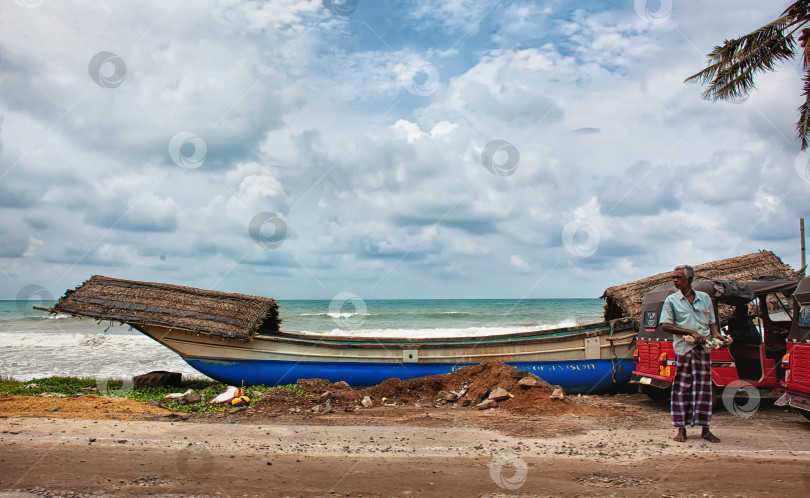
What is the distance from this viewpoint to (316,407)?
988 cm

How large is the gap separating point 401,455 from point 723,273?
8719mm

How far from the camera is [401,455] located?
6289 millimetres

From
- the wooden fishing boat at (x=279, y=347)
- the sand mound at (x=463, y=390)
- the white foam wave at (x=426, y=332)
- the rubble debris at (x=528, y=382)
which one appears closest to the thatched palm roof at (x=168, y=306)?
the wooden fishing boat at (x=279, y=347)

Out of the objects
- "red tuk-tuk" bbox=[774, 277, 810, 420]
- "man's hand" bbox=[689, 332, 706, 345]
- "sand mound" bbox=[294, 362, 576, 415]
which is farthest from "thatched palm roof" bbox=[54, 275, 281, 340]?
"red tuk-tuk" bbox=[774, 277, 810, 420]

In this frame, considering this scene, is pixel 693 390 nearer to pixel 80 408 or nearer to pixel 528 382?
pixel 528 382

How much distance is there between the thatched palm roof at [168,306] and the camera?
12.2 meters

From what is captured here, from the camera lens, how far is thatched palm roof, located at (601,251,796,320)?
11.1 meters

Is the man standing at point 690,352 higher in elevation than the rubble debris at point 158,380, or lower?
higher

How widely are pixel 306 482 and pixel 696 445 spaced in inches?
190

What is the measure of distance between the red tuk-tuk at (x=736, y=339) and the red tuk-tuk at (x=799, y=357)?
911 millimetres

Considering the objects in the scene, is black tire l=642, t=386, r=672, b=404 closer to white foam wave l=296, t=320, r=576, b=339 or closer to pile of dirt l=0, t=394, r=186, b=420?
pile of dirt l=0, t=394, r=186, b=420

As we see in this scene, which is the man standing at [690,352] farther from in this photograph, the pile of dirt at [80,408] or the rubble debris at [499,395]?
the pile of dirt at [80,408]

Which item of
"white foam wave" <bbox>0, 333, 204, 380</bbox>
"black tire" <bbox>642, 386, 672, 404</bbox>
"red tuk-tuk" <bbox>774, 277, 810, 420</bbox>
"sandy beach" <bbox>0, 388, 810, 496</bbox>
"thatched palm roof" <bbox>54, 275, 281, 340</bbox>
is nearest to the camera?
"sandy beach" <bbox>0, 388, 810, 496</bbox>

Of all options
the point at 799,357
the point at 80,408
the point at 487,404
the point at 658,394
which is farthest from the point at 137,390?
the point at 799,357
